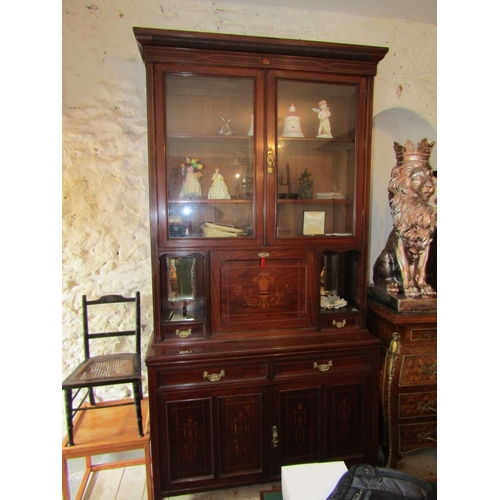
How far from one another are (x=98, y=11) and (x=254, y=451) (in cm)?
252

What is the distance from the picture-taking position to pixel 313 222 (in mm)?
1659

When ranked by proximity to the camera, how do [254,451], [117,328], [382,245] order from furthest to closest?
[382,245]
[117,328]
[254,451]

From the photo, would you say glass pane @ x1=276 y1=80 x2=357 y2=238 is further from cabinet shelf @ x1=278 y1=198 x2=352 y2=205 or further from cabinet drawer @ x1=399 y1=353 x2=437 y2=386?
cabinet drawer @ x1=399 y1=353 x2=437 y2=386

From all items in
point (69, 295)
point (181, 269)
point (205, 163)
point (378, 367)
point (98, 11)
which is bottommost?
point (378, 367)

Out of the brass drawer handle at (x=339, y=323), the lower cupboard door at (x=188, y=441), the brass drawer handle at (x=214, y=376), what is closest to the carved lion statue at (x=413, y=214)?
the brass drawer handle at (x=339, y=323)

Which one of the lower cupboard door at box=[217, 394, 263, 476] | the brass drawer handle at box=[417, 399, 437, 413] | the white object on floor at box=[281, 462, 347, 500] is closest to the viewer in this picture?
the white object on floor at box=[281, 462, 347, 500]

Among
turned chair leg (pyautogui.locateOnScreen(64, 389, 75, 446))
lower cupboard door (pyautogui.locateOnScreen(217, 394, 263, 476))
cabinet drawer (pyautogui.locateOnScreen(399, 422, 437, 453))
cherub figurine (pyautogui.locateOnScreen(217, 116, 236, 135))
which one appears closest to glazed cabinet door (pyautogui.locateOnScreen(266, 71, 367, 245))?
cherub figurine (pyautogui.locateOnScreen(217, 116, 236, 135))

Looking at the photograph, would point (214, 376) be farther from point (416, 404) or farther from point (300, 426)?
point (416, 404)

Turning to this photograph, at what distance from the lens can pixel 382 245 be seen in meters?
2.19

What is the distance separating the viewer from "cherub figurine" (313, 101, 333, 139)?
5.29 ft

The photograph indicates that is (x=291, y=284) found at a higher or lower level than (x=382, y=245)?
lower

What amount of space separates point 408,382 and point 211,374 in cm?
103
